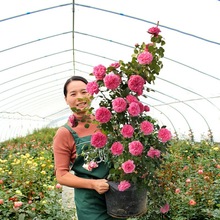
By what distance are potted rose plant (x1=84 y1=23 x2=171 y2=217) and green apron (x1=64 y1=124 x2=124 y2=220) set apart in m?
0.05

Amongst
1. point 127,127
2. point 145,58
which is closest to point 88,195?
point 127,127

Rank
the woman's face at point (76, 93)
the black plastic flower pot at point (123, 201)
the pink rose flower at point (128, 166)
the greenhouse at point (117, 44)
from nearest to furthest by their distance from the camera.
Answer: the pink rose flower at point (128, 166) → the black plastic flower pot at point (123, 201) → the woman's face at point (76, 93) → the greenhouse at point (117, 44)

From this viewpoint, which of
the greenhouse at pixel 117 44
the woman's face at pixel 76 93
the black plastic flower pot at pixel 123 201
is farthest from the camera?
the greenhouse at pixel 117 44

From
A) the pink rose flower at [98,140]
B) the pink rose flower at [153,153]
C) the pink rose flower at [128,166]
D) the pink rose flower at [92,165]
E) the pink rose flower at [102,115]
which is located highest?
the pink rose flower at [102,115]

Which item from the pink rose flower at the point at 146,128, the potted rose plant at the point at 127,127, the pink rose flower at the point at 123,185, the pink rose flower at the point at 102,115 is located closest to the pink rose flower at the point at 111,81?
the potted rose plant at the point at 127,127

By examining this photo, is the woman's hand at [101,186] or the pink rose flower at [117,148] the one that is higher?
the pink rose flower at [117,148]

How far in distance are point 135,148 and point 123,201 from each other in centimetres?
30

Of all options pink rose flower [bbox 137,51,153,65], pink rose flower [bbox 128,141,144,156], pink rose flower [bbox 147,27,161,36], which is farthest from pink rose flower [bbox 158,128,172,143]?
pink rose flower [bbox 147,27,161,36]

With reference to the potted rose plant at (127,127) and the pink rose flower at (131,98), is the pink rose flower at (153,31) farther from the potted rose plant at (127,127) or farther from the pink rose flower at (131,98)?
the pink rose flower at (131,98)

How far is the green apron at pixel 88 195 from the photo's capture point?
1.63 m

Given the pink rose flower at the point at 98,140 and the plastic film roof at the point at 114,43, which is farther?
the plastic film roof at the point at 114,43

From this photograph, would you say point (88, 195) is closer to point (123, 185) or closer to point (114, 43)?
point (123, 185)

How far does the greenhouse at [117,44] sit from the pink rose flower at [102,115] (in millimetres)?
1609

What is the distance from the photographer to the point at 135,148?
1.49 meters
